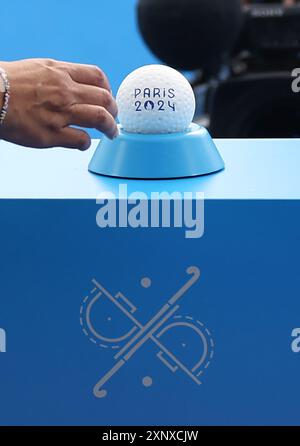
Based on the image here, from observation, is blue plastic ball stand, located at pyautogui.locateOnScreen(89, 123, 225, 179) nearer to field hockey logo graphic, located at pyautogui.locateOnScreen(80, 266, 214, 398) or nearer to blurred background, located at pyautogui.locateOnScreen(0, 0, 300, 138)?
field hockey logo graphic, located at pyautogui.locateOnScreen(80, 266, 214, 398)

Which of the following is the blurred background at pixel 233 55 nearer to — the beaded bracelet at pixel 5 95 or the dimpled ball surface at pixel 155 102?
the dimpled ball surface at pixel 155 102

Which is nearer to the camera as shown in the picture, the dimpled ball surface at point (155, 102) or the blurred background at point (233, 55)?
the dimpled ball surface at point (155, 102)

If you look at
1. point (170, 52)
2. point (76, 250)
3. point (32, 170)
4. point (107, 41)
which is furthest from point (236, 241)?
point (107, 41)

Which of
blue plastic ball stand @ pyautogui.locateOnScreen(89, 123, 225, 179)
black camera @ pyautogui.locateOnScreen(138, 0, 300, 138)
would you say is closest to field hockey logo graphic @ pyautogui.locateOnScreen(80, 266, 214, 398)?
blue plastic ball stand @ pyautogui.locateOnScreen(89, 123, 225, 179)

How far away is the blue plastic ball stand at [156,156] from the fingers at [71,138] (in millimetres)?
56

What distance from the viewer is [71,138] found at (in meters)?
0.88

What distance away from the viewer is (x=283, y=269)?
861 millimetres

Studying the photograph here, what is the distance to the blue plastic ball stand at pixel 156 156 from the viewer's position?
0.93 metres

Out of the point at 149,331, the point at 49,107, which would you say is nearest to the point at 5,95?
the point at 49,107

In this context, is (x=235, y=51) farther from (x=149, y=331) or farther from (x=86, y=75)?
(x=149, y=331)

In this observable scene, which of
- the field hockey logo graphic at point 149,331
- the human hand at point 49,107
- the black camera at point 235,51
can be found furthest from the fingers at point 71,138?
the black camera at point 235,51

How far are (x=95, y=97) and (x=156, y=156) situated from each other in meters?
0.09

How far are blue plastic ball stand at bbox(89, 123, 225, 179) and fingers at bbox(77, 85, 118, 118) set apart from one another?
0.04 meters
